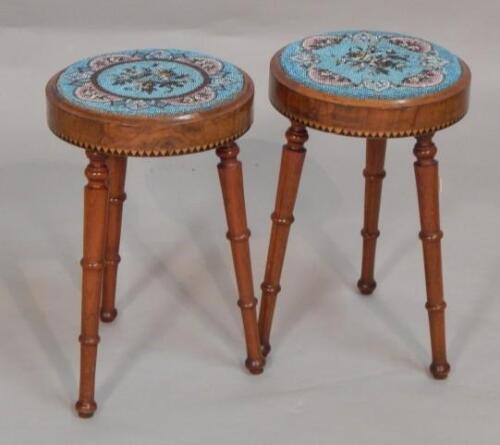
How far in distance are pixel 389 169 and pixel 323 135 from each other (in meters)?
0.16

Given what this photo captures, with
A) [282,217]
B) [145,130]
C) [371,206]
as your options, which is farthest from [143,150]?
[371,206]

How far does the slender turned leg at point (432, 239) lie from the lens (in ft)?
5.89

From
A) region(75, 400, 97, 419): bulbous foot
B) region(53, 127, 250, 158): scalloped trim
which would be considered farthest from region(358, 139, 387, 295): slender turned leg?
region(75, 400, 97, 419): bulbous foot

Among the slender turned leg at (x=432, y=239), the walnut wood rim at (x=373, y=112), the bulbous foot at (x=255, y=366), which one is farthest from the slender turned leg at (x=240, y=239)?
the slender turned leg at (x=432, y=239)

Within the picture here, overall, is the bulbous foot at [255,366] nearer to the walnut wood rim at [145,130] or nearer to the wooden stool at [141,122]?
the wooden stool at [141,122]

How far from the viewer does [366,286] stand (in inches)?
84.2

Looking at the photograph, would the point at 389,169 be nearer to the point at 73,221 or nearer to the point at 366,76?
the point at 73,221

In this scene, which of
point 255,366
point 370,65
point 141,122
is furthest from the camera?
point 255,366

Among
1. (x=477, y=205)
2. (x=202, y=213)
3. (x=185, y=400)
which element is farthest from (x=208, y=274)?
(x=477, y=205)

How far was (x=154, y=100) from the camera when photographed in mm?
1685

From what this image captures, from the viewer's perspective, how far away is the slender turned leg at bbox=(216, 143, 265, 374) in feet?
5.77

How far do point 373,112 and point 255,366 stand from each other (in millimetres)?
417

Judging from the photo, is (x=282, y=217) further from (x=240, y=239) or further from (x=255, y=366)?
(x=255, y=366)

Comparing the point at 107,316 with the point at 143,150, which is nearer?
the point at 143,150
